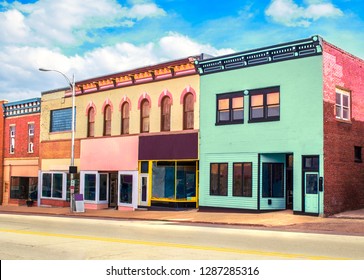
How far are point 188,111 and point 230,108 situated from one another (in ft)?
10.4

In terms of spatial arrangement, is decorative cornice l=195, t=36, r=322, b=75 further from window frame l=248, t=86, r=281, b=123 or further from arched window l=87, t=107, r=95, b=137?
arched window l=87, t=107, r=95, b=137

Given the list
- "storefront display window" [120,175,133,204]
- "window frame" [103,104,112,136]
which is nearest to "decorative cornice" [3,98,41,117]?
"window frame" [103,104,112,136]

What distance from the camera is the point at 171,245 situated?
14.1 meters

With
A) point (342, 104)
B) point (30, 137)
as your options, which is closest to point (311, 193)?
point (342, 104)

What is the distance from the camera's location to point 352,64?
27.1 metres

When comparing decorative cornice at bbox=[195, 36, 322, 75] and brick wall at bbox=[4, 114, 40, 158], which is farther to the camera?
brick wall at bbox=[4, 114, 40, 158]

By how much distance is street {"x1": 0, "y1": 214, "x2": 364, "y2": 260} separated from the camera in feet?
39.3

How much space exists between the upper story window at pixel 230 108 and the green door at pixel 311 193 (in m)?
5.00

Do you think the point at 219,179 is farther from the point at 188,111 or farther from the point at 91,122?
the point at 91,122

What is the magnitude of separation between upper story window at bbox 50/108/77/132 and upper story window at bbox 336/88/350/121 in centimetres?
2059

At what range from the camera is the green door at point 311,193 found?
24.2 metres

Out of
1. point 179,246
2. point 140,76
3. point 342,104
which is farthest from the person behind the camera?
point 140,76

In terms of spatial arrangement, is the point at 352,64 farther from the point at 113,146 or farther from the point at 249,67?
the point at 113,146

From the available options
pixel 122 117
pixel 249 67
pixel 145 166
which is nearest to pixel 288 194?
pixel 249 67
